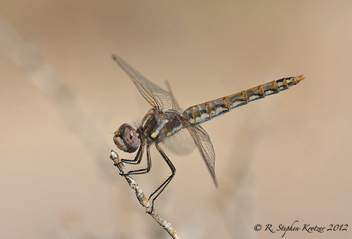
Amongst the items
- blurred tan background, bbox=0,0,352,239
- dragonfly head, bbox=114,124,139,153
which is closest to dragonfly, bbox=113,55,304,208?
dragonfly head, bbox=114,124,139,153

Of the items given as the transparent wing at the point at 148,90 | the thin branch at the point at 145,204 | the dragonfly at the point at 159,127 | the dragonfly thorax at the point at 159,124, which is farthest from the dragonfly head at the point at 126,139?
the transparent wing at the point at 148,90

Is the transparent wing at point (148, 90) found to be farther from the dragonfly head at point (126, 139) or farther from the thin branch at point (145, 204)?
the thin branch at point (145, 204)

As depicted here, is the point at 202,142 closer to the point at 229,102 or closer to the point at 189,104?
the point at 229,102

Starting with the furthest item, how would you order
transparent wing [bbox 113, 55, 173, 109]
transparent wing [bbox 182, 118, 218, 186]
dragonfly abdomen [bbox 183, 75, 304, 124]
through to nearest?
dragonfly abdomen [bbox 183, 75, 304, 124] < transparent wing [bbox 113, 55, 173, 109] < transparent wing [bbox 182, 118, 218, 186]

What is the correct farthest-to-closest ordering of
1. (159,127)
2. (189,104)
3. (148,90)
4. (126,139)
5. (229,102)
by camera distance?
1. (189,104)
2. (229,102)
3. (148,90)
4. (159,127)
5. (126,139)

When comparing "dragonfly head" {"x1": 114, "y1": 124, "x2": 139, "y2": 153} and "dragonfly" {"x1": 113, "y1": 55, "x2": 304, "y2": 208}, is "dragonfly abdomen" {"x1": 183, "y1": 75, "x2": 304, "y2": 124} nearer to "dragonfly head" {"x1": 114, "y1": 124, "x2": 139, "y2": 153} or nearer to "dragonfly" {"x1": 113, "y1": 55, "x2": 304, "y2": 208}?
"dragonfly" {"x1": 113, "y1": 55, "x2": 304, "y2": 208}

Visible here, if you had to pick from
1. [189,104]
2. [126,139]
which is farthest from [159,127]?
[189,104]

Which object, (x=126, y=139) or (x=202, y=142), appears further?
(x=202, y=142)
